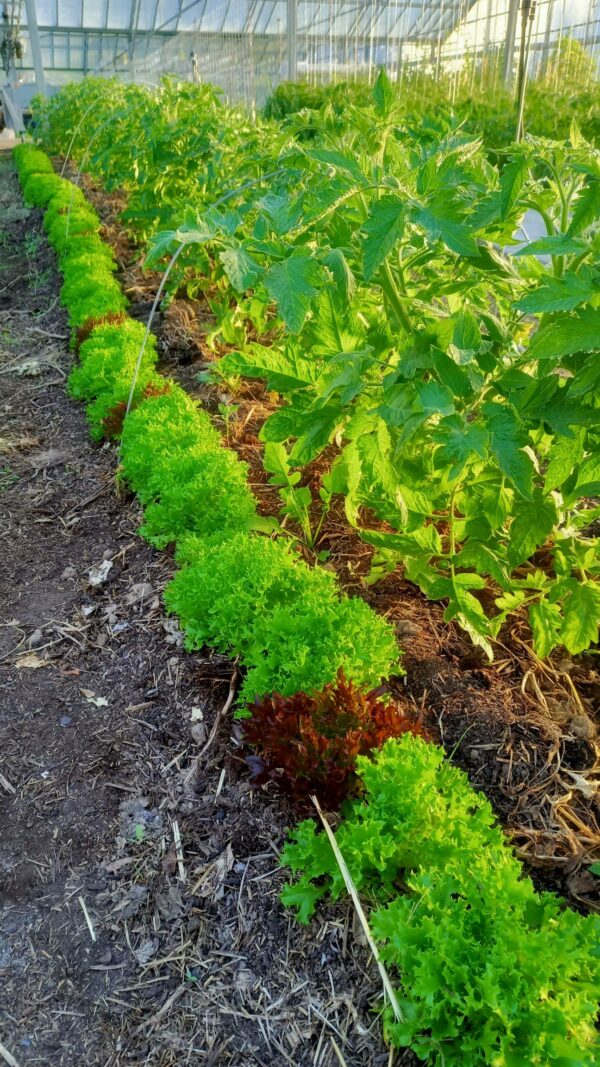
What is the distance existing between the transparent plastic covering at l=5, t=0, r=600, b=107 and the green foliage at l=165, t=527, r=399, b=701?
8.38 metres

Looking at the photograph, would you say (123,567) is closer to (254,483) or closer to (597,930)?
(254,483)

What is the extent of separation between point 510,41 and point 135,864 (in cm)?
1332

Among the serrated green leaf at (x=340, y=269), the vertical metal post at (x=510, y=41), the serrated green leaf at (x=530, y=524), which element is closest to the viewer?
the serrated green leaf at (x=340, y=269)

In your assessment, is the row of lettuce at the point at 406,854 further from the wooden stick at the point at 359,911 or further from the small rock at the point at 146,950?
the small rock at the point at 146,950

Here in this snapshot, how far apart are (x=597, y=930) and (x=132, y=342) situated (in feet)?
14.4

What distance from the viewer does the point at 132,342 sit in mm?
5109

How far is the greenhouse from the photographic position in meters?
1.73

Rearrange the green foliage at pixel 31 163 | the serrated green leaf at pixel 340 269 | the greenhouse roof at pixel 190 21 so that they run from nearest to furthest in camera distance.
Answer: the serrated green leaf at pixel 340 269, the green foliage at pixel 31 163, the greenhouse roof at pixel 190 21

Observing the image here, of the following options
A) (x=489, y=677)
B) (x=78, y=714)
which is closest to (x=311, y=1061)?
(x=489, y=677)

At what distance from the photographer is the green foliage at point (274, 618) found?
2416 mm

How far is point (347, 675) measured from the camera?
2361 mm

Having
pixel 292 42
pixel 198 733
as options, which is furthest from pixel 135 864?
pixel 292 42

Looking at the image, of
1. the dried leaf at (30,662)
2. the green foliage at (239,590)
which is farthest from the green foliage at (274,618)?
the dried leaf at (30,662)

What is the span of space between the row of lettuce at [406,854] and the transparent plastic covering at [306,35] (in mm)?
8391
